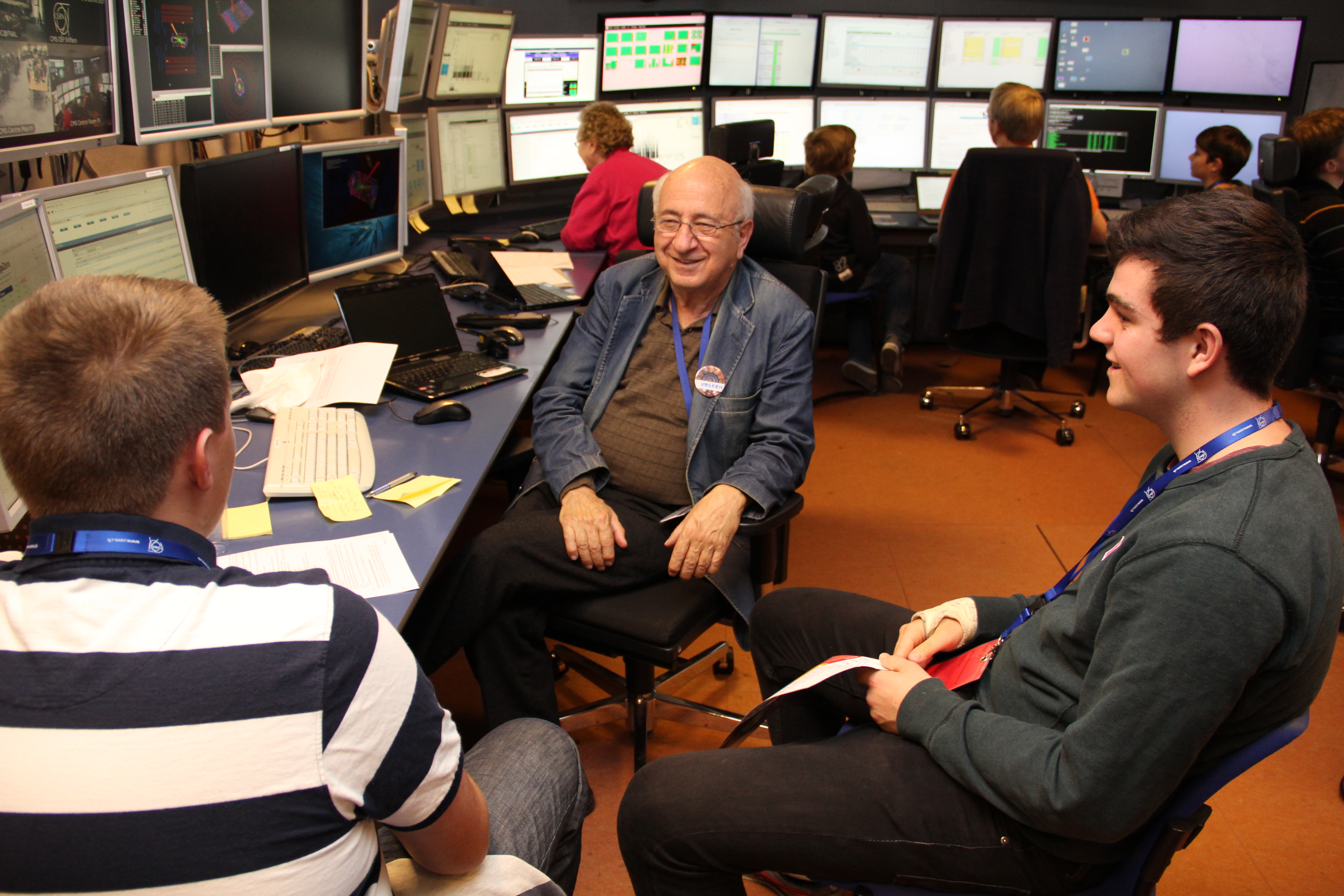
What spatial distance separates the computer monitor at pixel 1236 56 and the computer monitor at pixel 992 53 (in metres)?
0.66

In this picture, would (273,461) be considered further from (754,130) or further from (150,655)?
(754,130)

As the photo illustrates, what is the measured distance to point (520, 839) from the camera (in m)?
1.08

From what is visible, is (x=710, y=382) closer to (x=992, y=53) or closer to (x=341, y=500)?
(x=341, y=500)

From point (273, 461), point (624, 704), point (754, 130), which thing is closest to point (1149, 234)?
point (273, 461)

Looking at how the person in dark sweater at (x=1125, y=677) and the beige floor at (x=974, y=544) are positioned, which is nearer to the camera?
the person in dark sweater at (x=1125, y=677)

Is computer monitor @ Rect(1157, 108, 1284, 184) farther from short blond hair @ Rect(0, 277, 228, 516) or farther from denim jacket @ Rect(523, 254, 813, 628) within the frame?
short blond hair @ Rect(0, 277, 228, 516)

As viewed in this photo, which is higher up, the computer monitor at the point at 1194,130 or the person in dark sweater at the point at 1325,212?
the computer monitor at the point at 1194,130

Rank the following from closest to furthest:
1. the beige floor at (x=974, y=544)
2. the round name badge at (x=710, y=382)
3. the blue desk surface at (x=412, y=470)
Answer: the blue desk surface at (x=412, y=470), the beige floor at (x=974, y=544), the round name badge at (x=710, y=382)

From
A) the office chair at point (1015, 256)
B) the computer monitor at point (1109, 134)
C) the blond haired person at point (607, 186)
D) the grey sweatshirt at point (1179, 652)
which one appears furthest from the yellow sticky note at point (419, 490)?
the computer monitor at point (1109, 134)

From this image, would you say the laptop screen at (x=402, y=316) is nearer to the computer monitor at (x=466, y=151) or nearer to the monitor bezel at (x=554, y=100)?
the computer monitor at (x=466, y=151)

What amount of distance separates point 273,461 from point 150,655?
37.8 inches

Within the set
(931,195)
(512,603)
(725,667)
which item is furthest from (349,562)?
(931,195)

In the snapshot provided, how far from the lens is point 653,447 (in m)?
2.06

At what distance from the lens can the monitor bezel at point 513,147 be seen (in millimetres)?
4125
